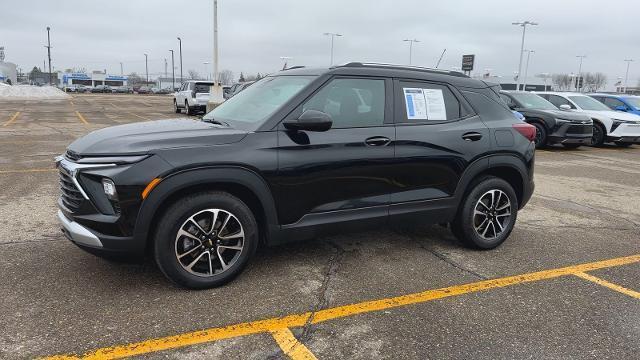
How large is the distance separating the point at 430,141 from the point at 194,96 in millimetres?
21078

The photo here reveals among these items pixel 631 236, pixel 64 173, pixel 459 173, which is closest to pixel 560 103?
pixel 631 236

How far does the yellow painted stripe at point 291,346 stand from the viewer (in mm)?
3006

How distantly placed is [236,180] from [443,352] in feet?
6.05

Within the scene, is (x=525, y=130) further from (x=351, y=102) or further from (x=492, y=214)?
(x=351, y=102)

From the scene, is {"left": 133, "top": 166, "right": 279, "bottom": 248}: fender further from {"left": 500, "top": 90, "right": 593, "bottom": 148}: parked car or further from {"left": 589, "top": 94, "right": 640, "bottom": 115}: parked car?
{"left": 589, "top": 94, "right": 640, "bottom": 115}: parked car

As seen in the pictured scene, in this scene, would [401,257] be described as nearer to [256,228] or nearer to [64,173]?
[256,228]

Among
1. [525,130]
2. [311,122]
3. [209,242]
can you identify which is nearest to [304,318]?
[209,242]

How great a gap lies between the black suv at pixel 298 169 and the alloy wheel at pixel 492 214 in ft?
0.04

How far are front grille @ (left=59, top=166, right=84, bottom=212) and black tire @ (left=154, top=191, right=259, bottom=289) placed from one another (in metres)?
0.60

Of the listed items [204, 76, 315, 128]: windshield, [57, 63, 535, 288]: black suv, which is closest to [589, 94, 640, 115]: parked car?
[57, 63, 535, 288]: black suv

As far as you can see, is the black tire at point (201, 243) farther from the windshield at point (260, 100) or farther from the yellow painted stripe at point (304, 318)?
the windshield at point (260, 100)

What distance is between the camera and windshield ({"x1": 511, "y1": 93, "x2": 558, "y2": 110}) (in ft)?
50.3

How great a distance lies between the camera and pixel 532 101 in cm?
1560

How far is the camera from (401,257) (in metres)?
4.77
